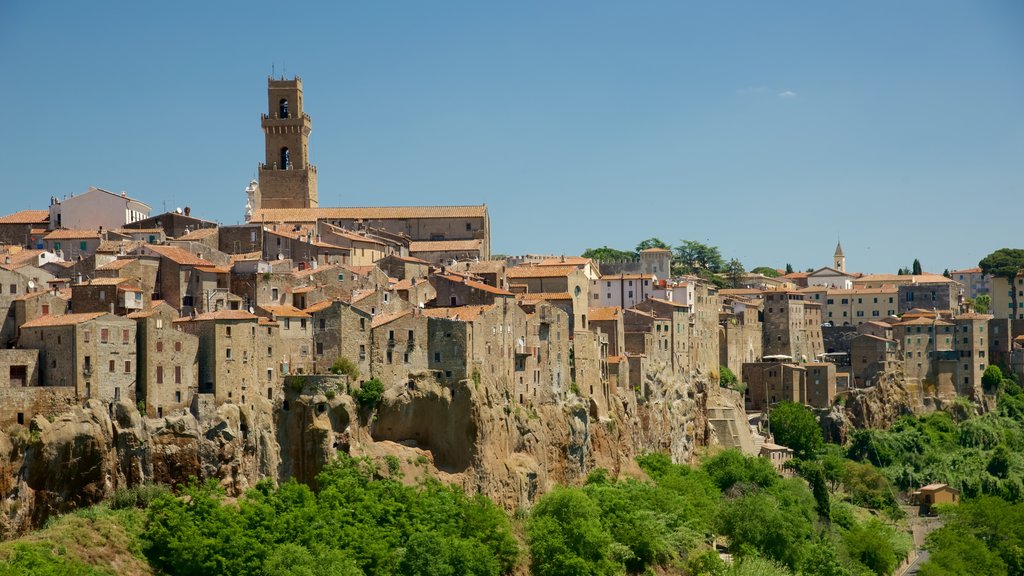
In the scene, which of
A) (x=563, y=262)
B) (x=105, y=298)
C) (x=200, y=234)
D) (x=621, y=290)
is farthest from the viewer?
(x=621, y=290)

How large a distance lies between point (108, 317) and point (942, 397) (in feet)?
278

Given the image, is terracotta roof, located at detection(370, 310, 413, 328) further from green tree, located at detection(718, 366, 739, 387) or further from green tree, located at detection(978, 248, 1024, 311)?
green tree, located at detection(978, 248, 1024, 311)

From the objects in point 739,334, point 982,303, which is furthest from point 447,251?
point 982,303

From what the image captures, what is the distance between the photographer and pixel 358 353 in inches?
A: 2901

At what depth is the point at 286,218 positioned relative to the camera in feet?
344

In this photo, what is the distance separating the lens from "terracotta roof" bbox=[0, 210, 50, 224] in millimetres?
97938

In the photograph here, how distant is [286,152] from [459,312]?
143 feet

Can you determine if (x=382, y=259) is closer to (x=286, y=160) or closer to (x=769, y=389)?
(x=286, y=160)

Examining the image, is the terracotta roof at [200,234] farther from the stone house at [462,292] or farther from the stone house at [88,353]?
the stone house at [88,353]

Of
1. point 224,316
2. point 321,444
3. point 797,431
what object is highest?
point 224,316

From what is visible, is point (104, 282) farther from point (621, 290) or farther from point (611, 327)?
point (621, 290)

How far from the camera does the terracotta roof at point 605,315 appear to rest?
3819 inches

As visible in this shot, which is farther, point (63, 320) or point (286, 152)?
point (286, 152)

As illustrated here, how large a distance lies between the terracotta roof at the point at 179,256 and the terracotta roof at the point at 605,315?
2749 cm
